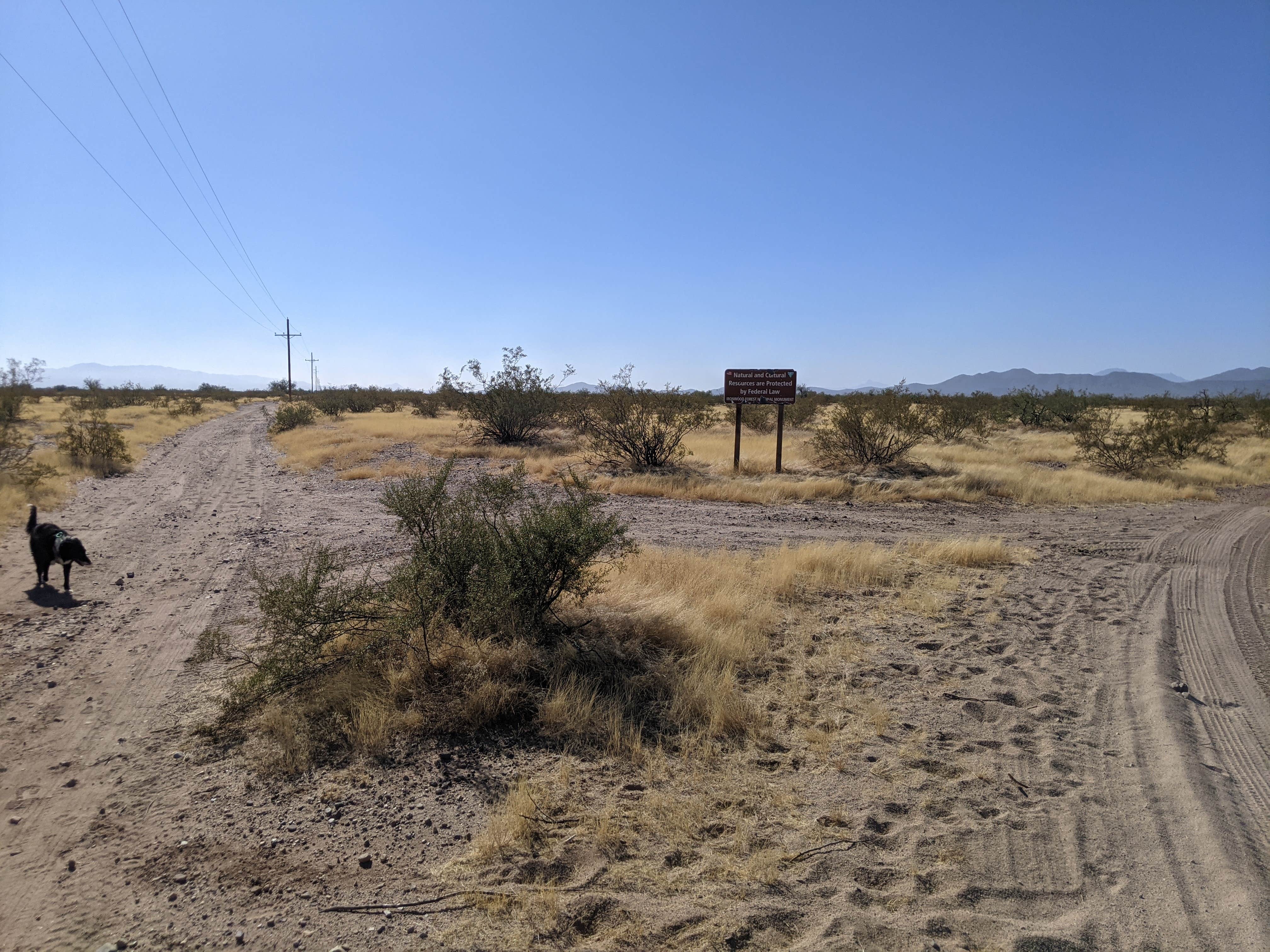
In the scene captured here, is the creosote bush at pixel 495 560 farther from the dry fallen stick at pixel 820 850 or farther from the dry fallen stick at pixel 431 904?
the dry fallen stick at pixel 820 850

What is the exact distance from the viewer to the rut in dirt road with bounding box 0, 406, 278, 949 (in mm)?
3279

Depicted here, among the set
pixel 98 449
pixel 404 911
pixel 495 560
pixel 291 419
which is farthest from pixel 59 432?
pixel 404 911

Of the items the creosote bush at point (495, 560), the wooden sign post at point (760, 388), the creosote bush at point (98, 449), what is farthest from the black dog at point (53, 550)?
the wooden sign post at point (760, 388)

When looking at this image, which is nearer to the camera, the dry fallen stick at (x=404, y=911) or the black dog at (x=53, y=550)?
the dry fallen stick at (x=404, y=911)

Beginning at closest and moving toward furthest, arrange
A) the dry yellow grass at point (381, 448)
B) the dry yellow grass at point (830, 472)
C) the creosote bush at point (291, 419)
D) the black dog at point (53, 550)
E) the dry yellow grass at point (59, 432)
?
the black dog at point (53, 550), the dry yellow grass at point (59, 432), the dry yellow grass at point (830, 472), the dry yellow grass at point (381, 448), the creosote bush at point (291, 419)

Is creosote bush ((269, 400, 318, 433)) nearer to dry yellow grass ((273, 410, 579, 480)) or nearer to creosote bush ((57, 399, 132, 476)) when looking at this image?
dry yellow grass ((273, 410, 579, 480))

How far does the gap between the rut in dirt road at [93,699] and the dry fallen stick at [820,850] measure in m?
3.33

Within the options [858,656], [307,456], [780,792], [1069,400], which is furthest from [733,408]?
[780,792]

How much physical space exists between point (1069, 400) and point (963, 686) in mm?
35634

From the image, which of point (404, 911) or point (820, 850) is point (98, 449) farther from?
point (820, 850)

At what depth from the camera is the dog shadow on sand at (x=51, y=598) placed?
7375mm

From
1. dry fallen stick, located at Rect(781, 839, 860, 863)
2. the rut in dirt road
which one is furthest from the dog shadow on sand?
dry fallen stick, located at Rect(781, 839, 860, 863)

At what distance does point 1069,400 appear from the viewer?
34.4 meters

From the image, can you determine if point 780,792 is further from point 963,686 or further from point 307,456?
point 307,456
